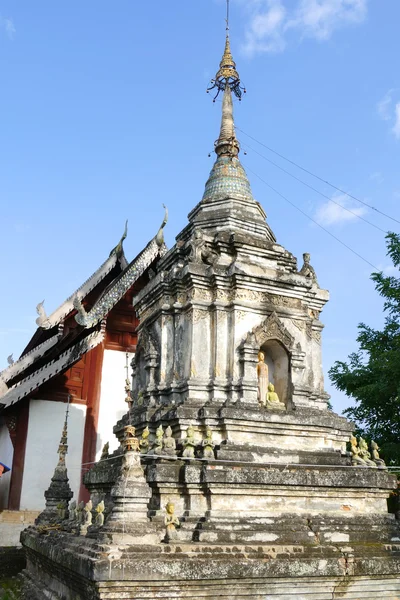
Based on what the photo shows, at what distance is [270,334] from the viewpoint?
9.23 meters

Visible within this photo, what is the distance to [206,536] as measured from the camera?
675 centimetres

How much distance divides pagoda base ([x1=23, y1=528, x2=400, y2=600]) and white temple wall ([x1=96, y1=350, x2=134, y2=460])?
22.8 ft

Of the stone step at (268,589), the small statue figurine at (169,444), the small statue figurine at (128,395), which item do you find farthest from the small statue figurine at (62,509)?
the stone step at (268,589)

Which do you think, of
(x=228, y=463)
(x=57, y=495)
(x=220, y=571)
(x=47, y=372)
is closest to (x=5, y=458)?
(x=47, y=372)

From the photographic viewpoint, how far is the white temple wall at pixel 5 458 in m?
14.0

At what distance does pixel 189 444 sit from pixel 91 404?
7.72 m

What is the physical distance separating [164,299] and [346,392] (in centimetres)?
1080

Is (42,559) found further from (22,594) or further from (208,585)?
(208,585)

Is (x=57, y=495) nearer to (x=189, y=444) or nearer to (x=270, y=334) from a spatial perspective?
(x=189, y=444)

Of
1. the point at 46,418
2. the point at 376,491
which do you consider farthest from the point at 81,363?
the point at 376,491

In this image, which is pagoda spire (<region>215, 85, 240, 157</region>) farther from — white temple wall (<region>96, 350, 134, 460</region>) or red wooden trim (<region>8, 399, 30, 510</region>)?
red wooden trim (<region>8, 399, 30, 510</region>)

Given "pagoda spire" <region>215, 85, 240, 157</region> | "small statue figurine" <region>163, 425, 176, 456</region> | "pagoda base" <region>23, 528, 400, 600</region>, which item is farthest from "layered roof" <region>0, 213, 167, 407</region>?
"small statue figurine" <region>163, 425, 176, 456</region>

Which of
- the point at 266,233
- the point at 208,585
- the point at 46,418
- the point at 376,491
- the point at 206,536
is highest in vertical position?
the point at 266,233

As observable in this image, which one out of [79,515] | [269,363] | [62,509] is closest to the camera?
[79,515]
